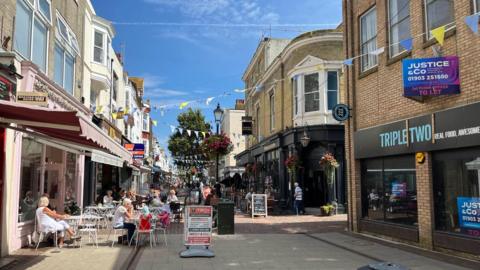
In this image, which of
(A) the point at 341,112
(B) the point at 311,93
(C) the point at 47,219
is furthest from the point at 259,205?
(C) the point at 47,219

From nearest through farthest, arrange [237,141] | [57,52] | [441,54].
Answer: [441,54] < [57,52] < [237,141]

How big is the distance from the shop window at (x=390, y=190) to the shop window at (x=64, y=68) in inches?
413

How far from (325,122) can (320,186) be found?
3504 mm

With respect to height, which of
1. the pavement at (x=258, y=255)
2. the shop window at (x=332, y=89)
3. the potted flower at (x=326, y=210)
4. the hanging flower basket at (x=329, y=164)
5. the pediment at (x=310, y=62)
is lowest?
the pavement at (x=258, y=255)

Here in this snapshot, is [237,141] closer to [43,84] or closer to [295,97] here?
[295,97]

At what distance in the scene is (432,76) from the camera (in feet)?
33.4

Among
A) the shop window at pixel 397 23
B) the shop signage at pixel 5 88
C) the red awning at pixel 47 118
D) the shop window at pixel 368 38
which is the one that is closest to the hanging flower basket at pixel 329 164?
the shop window at pixel 368 38

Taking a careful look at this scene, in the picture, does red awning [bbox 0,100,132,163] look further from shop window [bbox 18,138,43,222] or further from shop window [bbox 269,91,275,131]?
shop window [bbox 269,91,275,131]

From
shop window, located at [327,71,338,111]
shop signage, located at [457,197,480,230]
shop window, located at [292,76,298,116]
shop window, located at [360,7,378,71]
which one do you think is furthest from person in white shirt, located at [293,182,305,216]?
shop signage, located at [457,197,480,230]

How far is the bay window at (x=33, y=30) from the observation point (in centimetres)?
1141

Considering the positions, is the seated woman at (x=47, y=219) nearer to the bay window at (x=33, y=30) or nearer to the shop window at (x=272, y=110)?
the bay window at (x=33, y=30)

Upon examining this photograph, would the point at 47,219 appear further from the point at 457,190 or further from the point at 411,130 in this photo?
the point at 457,190

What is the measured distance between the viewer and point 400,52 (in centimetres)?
1261

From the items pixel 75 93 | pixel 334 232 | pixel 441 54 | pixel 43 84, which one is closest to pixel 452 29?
pixel 441 54
